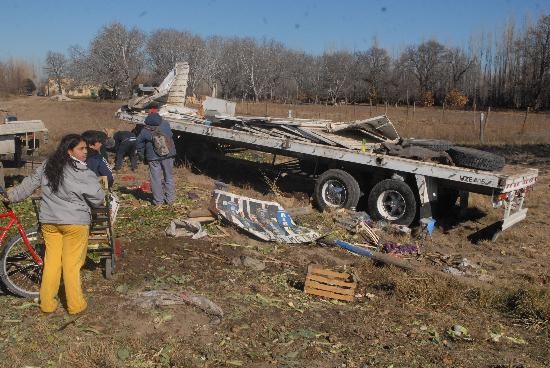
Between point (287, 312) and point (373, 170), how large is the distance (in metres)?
4.59

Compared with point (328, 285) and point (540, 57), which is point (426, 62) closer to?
point (540, 57)

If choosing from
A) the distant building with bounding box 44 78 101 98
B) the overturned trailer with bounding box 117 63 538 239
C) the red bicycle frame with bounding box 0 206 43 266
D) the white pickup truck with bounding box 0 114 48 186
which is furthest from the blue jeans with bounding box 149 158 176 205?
the distant building with bounding box 44 78 101 98

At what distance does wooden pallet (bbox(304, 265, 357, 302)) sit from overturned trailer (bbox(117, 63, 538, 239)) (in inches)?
126

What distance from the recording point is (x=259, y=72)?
58.9 m

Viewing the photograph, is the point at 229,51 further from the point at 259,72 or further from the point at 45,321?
the point at 45,321

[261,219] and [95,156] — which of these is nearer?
[95,156]

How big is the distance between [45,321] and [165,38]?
53669mm

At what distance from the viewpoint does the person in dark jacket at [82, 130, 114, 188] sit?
6.02 m

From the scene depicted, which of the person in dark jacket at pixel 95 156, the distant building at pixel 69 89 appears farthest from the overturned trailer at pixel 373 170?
the distant building at pixel 69 89

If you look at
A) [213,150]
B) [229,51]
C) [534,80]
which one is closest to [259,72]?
[229,51]

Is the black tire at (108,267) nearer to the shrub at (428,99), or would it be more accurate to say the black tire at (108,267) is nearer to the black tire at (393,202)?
the black tire at (393,202)

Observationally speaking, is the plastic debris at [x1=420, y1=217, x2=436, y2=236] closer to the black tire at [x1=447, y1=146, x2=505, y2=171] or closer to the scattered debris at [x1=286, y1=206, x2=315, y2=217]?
the black tire at [x1=447, y1=146, x2=505, y2=171]

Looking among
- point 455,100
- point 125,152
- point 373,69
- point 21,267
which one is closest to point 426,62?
point 373,69

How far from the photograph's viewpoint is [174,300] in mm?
5203
